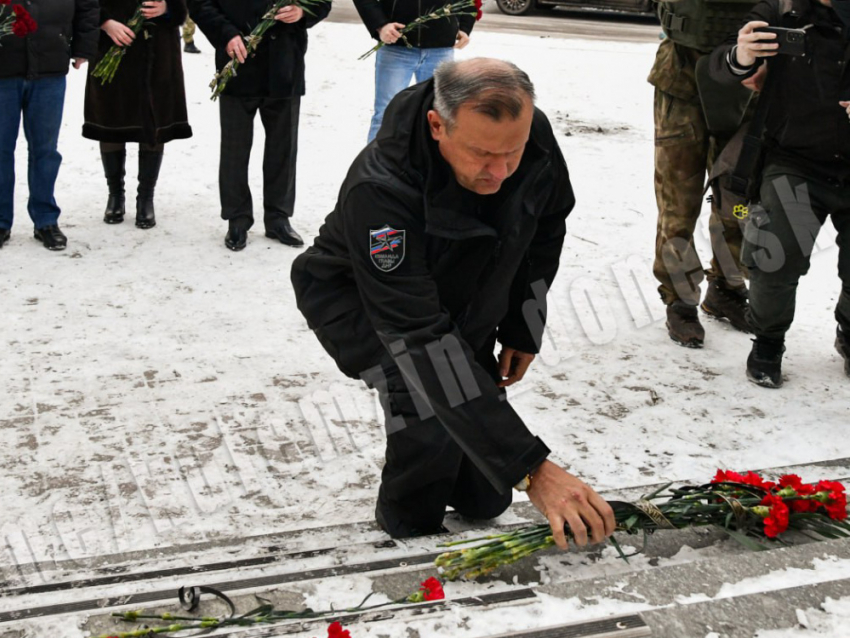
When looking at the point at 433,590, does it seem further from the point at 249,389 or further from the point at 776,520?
the point at 249,389

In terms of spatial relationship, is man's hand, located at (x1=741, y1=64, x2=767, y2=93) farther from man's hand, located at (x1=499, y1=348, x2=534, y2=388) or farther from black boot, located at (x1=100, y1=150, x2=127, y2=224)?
black boot, located at (x1=100, y1=150, x2=127, y2=224)

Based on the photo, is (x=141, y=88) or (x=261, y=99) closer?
(x=261, y=99)

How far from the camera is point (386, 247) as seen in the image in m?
2.72

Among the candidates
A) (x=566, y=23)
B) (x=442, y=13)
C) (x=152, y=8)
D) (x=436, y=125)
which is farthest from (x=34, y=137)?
(x=566, y=23)

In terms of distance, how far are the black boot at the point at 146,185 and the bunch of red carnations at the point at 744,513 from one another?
13.8 feet

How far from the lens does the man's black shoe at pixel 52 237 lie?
19.5 feet

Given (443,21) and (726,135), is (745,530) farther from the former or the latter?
(443,21)

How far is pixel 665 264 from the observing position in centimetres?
520

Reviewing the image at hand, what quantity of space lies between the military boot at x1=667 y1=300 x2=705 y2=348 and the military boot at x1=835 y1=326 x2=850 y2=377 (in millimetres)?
611

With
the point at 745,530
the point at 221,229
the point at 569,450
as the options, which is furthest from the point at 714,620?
the point at 221,229

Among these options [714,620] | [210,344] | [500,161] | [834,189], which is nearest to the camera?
[714,620]

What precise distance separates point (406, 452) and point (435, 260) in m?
0.59

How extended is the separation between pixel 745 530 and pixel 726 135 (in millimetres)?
2591

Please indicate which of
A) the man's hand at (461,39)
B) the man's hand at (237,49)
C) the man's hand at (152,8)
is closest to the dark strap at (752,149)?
the man's hand at (461,39)
